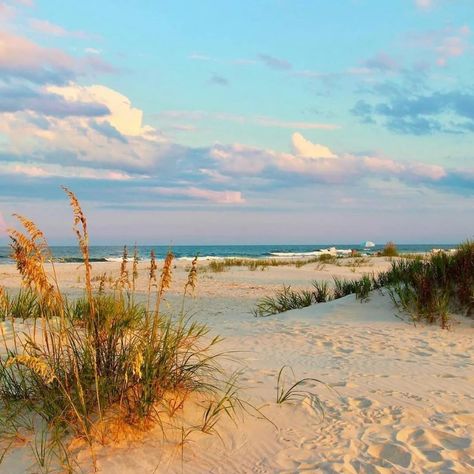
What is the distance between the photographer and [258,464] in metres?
3.94

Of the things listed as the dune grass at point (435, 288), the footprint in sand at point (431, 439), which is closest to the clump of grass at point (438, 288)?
the dune grass at point (435, 288)

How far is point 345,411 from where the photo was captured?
4.86 metres

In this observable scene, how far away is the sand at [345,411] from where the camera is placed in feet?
12.9

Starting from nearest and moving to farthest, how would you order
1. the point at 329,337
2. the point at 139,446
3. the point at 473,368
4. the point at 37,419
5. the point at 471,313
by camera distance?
the point at 139,446 < the point at 37,419 < the point at 473,368 < the point at 329,337 < the point at 471,313

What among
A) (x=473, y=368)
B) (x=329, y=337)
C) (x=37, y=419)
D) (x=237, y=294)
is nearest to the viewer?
(x=37, y=419)

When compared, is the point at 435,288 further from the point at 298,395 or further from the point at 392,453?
the point at 392,453

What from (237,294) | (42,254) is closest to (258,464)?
(42,254)

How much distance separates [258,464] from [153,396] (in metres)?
0.95

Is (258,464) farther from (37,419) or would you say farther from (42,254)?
(42,254)

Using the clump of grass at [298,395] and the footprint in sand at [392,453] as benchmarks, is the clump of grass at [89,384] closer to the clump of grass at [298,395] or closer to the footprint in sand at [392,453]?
the clump of grass at [298,395]

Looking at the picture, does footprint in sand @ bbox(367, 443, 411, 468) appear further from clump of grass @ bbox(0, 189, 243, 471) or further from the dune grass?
the dune grass

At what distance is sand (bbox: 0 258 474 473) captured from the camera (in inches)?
155

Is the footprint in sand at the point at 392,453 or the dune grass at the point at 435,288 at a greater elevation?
the dune grass at the point at 435,288

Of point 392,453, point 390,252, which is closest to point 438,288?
point 392,453
